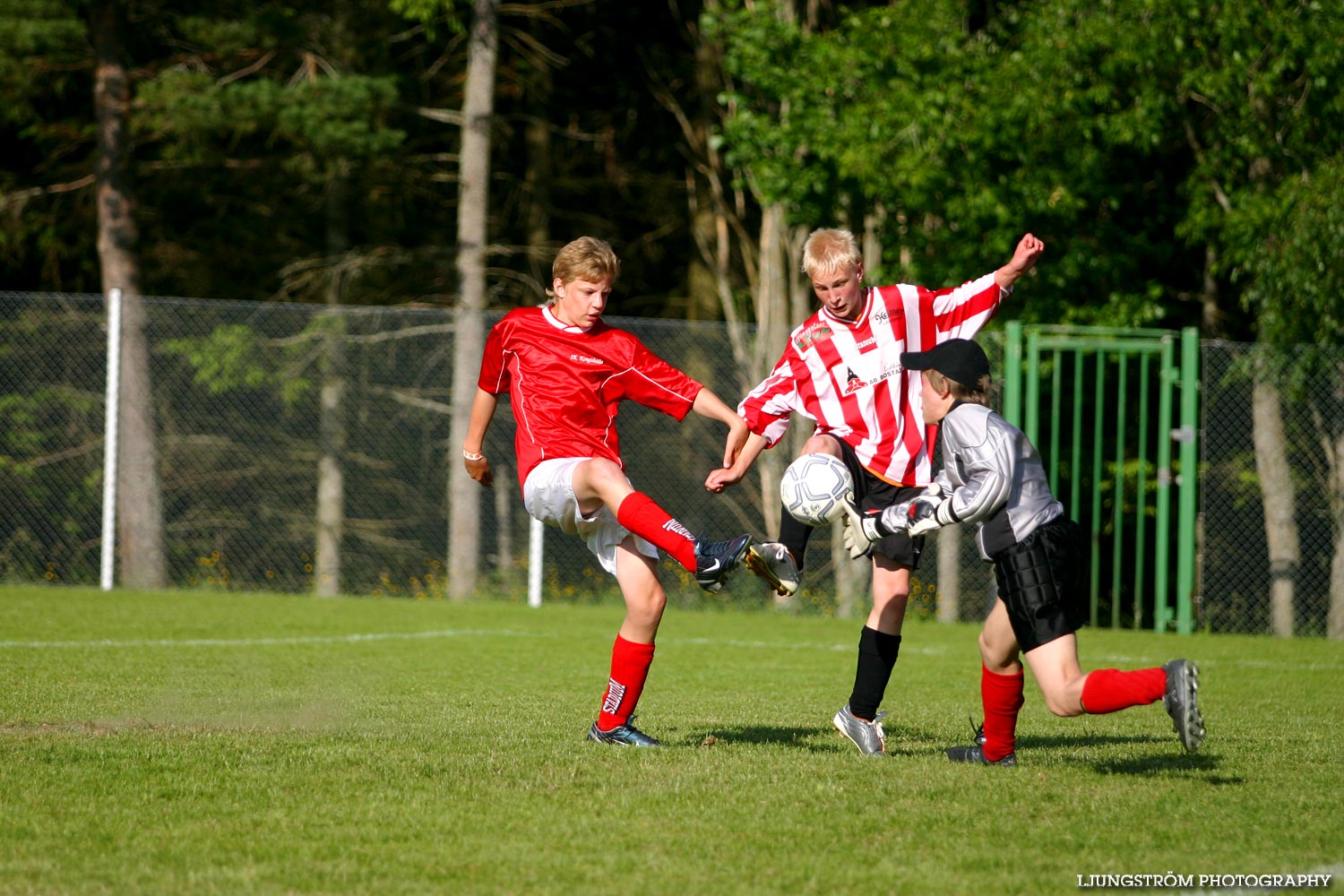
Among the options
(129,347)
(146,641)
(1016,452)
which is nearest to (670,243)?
(129,347)

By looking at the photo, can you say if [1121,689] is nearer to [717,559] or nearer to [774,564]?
[774,564]

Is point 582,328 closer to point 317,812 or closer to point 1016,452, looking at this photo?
point 1016,452

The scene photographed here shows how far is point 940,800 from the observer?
4.34 m

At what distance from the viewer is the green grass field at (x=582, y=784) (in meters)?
3.46

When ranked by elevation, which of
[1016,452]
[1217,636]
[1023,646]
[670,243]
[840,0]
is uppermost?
[840,0]

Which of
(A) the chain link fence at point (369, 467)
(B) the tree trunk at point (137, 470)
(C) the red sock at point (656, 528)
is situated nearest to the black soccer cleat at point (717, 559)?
A: (C) the red sock at point (656, 528)

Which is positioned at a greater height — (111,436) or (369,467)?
(111,436)

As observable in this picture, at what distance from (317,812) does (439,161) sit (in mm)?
16831

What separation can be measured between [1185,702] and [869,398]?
69.0 inches

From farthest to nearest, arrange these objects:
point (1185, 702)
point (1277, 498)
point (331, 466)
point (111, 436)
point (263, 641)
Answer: point (331, 466) < point (111, 436) < point (1277, 498) < point (263, 641) < point (1185, 702)

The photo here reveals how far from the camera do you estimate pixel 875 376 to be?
5570 mm

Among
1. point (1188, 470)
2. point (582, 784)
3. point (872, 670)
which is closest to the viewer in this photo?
point (582, 784)
